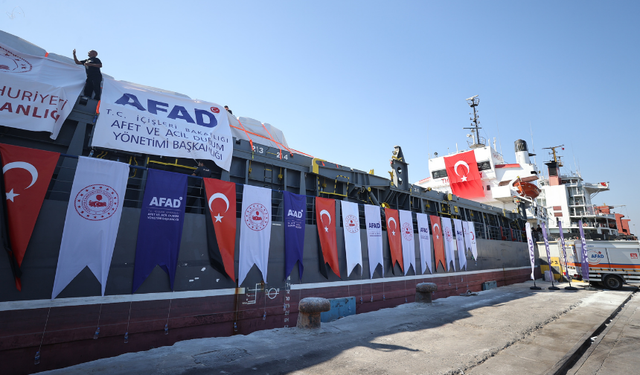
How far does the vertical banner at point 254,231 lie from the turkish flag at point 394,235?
722 cm

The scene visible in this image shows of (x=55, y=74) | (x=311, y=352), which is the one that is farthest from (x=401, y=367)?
(x=55, y=74)

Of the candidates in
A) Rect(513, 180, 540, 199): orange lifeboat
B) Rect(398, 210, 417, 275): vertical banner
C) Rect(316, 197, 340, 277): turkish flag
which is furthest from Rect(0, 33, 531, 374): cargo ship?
Rect(513, 180, 540, 199): orange lifeboat

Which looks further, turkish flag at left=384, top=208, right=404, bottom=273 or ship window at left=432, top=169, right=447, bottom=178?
ship window at left=432, top=169, right=447, bottom=178

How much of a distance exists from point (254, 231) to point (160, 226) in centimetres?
279

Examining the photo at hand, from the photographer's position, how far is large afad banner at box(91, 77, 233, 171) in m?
8.08

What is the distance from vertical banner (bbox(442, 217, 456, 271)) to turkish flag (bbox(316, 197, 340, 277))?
9.93 meters

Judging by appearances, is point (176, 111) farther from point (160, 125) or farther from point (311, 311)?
point (311, 311)

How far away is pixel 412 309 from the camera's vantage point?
11.4 meters

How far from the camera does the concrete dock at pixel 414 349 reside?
17.6ft

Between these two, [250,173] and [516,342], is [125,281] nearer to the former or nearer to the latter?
[250,173]

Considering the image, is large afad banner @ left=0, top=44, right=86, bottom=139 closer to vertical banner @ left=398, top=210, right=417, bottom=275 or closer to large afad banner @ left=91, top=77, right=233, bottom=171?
large afad banner @ left=91, top=77, right=233, bottom=171

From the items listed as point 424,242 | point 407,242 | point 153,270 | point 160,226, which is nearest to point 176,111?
point 160,226

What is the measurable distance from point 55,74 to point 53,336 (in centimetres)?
657

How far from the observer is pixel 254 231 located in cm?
946
